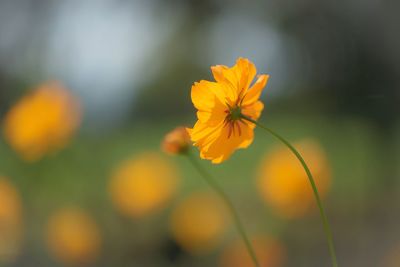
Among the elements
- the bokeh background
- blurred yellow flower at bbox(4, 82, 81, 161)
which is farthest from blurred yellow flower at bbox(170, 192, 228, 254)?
blurred yellow flower at bbox(4, 82, 81, 161)

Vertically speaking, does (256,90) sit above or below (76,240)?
below

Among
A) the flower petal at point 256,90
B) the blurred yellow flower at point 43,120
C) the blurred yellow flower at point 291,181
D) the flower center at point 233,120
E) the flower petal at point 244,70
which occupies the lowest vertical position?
the flower center at point 233,120

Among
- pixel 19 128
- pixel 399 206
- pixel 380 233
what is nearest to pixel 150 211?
pixel 19 128

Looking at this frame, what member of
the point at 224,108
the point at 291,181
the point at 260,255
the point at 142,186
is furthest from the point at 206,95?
the point at 142,186

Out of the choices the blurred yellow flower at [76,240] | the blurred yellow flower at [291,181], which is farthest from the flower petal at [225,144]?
the blurred yellow flower at [76,240]

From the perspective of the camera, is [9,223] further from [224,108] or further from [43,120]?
[224,108]

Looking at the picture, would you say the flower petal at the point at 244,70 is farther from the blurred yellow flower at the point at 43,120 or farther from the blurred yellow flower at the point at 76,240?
the blurred yellow flower at the point at 76,240
